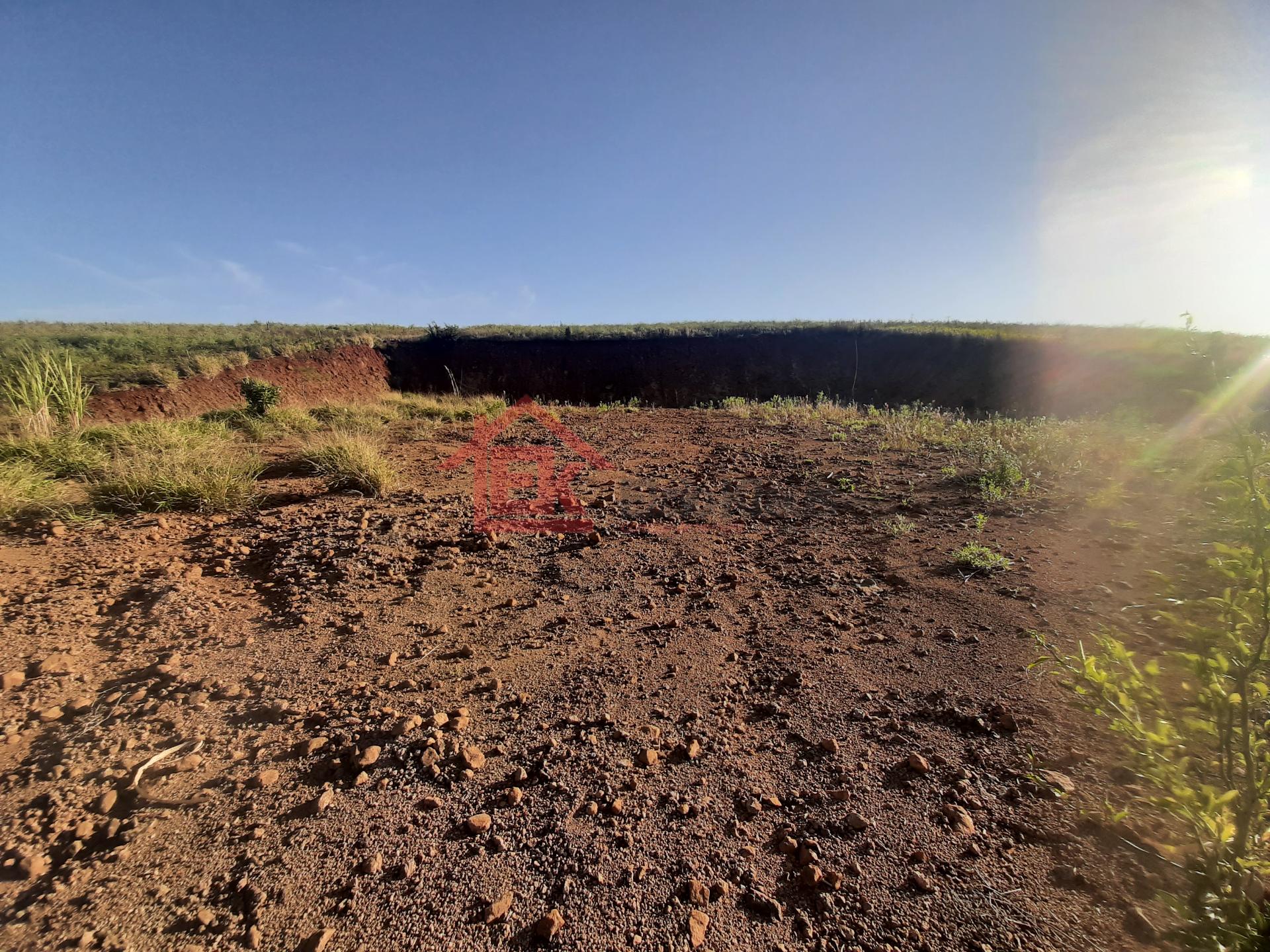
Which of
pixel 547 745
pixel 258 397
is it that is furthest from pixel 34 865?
pixel 258 397

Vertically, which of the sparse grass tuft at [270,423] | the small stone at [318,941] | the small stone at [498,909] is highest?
the sparse grass tuft at [270,423]

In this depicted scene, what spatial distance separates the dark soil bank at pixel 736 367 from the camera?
19969 millimetres

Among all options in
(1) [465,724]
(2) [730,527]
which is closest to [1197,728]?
(1) [465,724]

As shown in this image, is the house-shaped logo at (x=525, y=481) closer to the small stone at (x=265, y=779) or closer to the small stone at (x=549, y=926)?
the small stone at (x=265, y=779)

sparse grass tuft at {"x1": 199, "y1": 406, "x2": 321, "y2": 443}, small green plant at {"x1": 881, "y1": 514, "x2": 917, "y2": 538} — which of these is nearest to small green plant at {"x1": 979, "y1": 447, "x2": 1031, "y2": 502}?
small green plant at {"x1": 881, "y1": 514, "x2": 917, "y2": 538}

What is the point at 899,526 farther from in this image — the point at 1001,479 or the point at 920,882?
the point at 920,882

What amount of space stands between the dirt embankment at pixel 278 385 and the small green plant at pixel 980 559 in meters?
12.5

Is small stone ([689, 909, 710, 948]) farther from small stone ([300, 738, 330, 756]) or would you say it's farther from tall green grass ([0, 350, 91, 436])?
tall green grass ([0, 350, 91, 436])

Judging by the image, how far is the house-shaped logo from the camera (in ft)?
13.7

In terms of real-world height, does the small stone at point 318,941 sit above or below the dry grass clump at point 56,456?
below

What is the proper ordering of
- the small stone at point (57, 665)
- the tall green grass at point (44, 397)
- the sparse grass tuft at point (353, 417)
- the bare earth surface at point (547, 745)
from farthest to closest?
the sparse grass tuft at point (353, 417) < the tall green grass at point (44, 397) < the small stone at point (57, 665) < the bare earth surface at point (547, 745)

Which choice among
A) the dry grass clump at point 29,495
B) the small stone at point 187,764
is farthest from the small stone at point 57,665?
the dry grass clump at point 29,495

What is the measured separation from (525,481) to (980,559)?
153 inches

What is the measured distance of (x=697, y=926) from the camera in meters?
1.35
